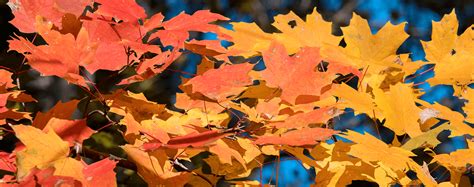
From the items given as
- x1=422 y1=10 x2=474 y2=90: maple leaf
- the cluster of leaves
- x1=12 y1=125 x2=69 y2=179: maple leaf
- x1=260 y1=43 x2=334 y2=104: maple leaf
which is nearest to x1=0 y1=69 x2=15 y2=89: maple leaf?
the cluster of leaves

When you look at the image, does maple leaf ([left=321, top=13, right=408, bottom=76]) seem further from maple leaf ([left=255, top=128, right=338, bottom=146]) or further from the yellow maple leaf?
maple leaf ([left=255, top=128, right=338, bottom=146])

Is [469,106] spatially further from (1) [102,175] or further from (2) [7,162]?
(2) [7,162]

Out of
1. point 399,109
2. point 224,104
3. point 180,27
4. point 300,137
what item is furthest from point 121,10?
point 399,109

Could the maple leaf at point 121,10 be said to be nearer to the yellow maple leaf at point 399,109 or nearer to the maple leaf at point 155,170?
the maple leaf at point 155,170

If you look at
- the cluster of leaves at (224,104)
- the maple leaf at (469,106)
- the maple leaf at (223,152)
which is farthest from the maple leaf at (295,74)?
the maple leaf at (469,106)

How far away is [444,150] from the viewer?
14.9 ft

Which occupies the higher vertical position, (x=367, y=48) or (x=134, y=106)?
(x=367, y=48)

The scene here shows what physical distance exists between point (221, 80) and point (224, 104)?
0.09 meters

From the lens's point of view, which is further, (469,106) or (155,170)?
(469,106)

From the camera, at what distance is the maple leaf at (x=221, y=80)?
2.67 ft

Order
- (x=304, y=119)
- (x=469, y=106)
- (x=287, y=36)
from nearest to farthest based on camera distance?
(x=304, y=119) < (x=469, y=106) < (x=287, y=36)

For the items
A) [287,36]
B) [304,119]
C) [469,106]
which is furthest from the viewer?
[287,36]

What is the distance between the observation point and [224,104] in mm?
900

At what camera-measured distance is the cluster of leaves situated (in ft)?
2.35
